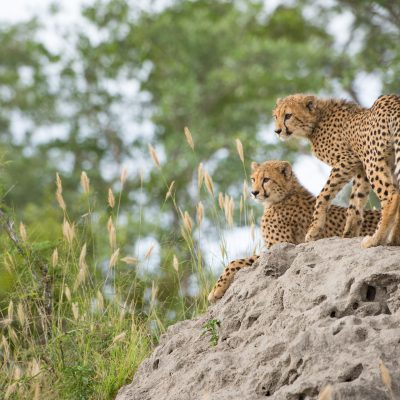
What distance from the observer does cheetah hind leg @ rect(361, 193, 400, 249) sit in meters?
5.16

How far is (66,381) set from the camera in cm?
588

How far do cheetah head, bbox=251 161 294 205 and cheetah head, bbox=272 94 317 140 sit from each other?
206 millimetres

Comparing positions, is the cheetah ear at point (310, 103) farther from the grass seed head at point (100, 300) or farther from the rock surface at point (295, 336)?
the grass seed head at point (100, 300)

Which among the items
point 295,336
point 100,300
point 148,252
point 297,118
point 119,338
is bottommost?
point 119,338

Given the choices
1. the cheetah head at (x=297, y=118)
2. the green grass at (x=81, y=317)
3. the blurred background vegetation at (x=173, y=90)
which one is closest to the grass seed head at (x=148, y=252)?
the green grass at (x=81, y=317)

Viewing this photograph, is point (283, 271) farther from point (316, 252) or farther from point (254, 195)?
point (254, 195)

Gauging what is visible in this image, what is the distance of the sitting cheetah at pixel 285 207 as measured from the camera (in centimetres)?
643

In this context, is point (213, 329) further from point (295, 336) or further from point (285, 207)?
point (285, 207)

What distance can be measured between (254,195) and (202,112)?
14.2 metres

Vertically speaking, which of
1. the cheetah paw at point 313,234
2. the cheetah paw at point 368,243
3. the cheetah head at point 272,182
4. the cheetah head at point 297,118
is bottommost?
the cheetah paw at point 313,234

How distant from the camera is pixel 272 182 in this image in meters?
6.68

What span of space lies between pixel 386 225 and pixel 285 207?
1.44 m

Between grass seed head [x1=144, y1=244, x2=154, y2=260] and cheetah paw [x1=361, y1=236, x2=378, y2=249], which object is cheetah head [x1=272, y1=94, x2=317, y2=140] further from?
cheetah paw [x1=361, y1=236, x2=378, y2=249]

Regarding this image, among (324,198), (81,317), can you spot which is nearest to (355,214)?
(324,198)
